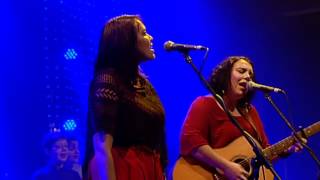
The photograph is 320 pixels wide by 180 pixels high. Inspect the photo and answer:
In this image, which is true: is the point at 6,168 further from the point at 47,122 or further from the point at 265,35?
the point at 265,35

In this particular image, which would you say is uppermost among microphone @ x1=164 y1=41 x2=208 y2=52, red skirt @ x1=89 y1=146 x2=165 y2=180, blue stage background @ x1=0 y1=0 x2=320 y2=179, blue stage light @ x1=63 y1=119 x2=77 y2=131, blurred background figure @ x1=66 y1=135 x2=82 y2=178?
blue stage background @ x1=0 y1=0 x2=320 y2=179

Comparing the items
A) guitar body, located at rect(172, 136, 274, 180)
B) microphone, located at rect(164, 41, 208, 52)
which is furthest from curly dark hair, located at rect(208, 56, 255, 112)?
microphone, located at rect(164, 41, 208, 52)

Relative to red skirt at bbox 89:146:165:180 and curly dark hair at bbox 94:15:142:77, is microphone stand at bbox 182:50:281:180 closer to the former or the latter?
curly dark hair at bbox 94:15:142:77

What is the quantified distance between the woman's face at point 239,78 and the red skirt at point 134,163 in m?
1.09

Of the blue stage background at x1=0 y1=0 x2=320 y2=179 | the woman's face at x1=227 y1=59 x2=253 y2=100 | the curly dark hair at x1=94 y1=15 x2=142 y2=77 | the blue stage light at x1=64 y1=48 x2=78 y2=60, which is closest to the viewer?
the curly dark hair at x1=94 y1=15 x2=142 y2=77

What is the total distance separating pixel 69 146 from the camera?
566 centimetres

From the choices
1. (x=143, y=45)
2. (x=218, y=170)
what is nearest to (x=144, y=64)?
(x=218, y=170)

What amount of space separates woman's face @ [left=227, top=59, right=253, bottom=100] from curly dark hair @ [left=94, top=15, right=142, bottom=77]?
3.58ft

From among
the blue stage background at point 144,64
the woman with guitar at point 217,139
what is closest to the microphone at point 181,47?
the woman with guitar at point 217,139

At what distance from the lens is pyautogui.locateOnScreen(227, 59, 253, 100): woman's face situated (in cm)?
405

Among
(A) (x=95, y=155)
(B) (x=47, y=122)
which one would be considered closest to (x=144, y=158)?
(A) (x=95, y=155)

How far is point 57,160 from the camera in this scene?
561 cm

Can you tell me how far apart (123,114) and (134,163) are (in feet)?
0.84

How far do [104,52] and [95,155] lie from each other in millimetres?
542
